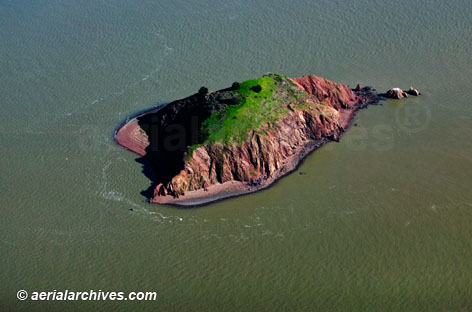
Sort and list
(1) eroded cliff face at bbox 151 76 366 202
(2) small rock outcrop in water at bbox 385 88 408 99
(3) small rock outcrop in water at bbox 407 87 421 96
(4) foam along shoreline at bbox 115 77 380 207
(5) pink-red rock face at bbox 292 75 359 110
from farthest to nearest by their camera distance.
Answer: (3) small rock outcrop in water at bbox 407 87 421 96 < (2) small rock outcrop in water at bbox 385 88 408 99 < (5) pink-red rock face at bbox 292 75 359 110 < (1) eroded cliff face at bbox 151 76 366 202 < (4) foam along shoreline at bbox 115 77 380 207

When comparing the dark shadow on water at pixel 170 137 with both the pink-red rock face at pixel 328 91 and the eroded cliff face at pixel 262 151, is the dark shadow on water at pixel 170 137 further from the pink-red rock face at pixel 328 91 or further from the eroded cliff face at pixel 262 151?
the pink-red rock face at pixel 328 91

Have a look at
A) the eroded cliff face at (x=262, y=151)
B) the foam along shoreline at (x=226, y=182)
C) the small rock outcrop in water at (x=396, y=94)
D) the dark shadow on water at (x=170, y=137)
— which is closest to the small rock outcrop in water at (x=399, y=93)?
the small rock outcrop in water at (x=396, y=94)

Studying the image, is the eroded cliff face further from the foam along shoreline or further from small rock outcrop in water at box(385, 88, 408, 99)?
small rock outcrop in water at box(385, 88, 408, 99)

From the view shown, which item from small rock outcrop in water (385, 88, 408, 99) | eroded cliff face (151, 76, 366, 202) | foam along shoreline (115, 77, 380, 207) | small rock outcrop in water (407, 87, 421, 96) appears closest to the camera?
foam along shoreline (115, 77, 380, 207)

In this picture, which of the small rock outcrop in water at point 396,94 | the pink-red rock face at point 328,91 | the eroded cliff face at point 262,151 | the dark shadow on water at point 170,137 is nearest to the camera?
the eroded cliff face at point 262,151

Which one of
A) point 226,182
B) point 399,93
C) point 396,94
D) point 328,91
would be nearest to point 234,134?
point 226,182

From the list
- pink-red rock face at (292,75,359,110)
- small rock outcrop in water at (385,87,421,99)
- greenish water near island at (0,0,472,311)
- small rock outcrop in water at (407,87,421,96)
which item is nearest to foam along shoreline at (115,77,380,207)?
pink-red rock face at (292,75,359,110)

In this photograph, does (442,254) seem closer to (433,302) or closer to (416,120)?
(433,302)
